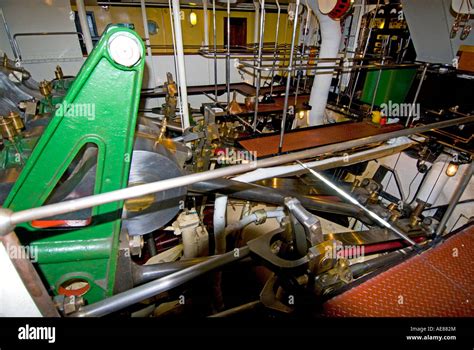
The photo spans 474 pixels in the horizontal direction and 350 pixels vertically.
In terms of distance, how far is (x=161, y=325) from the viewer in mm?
1212

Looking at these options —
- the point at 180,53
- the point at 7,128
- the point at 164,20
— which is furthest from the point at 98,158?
the point at 164,20

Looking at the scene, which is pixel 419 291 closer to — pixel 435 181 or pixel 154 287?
pixel 154 287

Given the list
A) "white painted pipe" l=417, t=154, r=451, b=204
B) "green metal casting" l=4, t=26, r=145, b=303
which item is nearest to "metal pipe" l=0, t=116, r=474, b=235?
"green metal casting" l=4, t=26, r=145, b=303

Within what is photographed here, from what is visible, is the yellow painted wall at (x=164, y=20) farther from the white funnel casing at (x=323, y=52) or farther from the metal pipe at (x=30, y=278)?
the metal pipe at (x=30, y=278)

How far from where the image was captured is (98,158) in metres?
1.23

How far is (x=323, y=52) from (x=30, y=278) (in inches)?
162

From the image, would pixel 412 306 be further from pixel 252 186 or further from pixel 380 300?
pixel 252 186

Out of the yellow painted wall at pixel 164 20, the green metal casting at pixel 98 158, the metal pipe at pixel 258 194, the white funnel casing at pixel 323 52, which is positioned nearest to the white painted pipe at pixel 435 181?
the metal pipe at pixel 258 194

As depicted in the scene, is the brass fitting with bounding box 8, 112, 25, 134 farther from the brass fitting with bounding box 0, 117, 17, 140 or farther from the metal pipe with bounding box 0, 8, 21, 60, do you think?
the metal pipe with bounding box 0, 8, 21, 60

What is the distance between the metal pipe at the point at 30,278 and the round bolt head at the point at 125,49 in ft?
2.53

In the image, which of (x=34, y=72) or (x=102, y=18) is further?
(x=102, y=18)

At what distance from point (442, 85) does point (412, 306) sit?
142 inches

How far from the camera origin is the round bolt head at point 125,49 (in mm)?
1013

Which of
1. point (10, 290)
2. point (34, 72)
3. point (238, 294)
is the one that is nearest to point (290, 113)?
point (238, 294)
